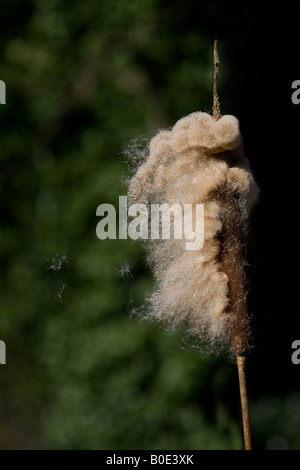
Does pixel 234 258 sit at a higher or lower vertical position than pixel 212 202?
lower

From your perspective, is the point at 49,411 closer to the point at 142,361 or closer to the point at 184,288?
the point at 142,361

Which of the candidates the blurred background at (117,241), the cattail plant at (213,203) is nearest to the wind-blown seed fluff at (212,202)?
the cattail plant at (213,203)

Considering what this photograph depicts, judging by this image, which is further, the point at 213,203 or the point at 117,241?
the point at 117,241

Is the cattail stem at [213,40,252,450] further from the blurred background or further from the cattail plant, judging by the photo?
the blurred background

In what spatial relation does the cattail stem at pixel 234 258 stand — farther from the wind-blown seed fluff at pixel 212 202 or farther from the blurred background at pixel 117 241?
the blurred background at pixel 117 241

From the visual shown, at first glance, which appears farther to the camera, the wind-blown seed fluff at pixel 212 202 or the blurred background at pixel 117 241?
the blurred background at pixel 117 241

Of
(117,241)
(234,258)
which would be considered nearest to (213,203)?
(234,258)

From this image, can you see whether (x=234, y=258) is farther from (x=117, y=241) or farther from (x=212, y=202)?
(x=117, y=241)
